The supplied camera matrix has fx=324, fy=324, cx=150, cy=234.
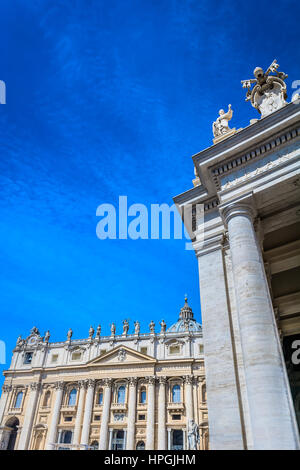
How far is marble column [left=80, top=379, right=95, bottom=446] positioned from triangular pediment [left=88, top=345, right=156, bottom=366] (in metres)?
3.15

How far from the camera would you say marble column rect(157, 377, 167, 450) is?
144ft

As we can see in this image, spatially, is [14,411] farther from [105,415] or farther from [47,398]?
[105,415]

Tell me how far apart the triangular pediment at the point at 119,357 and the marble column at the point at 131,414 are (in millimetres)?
3049

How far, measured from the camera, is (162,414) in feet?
150

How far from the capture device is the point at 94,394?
50.4m

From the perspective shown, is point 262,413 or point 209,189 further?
point 209,189

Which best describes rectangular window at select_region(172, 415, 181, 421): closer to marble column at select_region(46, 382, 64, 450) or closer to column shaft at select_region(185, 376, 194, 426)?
column shaft at select_region(185, 376, 194, 426)

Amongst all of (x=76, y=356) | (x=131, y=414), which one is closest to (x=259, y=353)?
(x=131, y=414)

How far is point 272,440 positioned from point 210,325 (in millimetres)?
3681

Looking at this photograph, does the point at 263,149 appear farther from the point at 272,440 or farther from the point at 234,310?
the point at 272,440

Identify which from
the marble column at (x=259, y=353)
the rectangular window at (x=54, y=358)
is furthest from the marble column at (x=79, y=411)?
the marble column at (x=259, y=353)

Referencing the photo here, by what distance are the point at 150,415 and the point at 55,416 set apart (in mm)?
15350

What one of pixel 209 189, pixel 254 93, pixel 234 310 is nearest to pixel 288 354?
pixel 234 310

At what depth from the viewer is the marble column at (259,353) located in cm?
682
